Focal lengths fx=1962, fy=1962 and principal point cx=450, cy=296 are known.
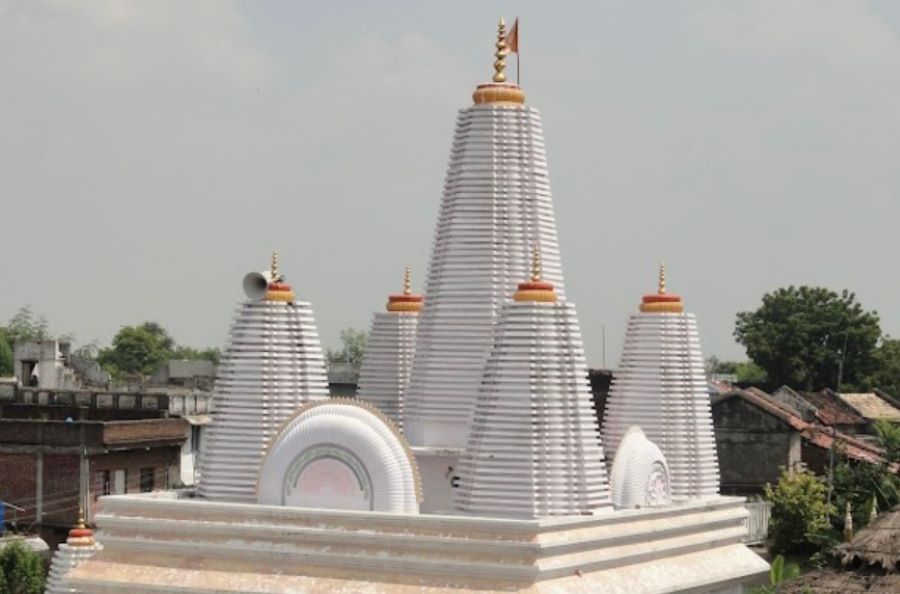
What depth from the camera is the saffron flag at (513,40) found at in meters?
29.4

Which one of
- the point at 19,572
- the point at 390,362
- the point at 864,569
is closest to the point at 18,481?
the point at 19,572

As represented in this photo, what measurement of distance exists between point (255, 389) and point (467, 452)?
3560 mm

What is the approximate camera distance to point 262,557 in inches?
1045

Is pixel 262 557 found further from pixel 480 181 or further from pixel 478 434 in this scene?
pixel 480 181

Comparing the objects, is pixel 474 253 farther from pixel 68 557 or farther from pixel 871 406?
pixel 871 406

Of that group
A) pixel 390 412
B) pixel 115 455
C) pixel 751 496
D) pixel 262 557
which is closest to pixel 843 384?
pixel 751 496

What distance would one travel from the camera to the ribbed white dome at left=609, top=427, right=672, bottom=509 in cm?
2852

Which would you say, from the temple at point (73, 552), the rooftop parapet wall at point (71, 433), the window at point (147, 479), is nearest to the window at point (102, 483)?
the rooftop parapet wall at point (71, 433)

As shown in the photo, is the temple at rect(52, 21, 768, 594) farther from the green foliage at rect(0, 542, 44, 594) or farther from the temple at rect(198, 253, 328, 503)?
the green foliage at rect(0, 542, 44, 594)

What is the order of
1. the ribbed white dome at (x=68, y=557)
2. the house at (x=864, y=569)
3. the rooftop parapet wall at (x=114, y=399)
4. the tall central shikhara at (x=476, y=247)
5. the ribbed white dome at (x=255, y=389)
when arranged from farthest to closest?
1. the rooftop parapet wall at (x=114, y=399)
2. the house at (x=864, y=569)
3. the ribbed white dome at (x=68, y=557)
4. the tall central shikhara at (x=476, y=247)
5. the ribbed white dome at (x=255, y=389)

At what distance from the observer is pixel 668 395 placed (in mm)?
30766

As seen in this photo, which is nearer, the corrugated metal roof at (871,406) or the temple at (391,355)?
the temple at (391,355)

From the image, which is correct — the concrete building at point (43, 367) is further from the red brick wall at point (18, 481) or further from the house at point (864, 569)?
the house at point (864, 569)

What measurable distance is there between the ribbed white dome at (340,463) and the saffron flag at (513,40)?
6207 millimetres
